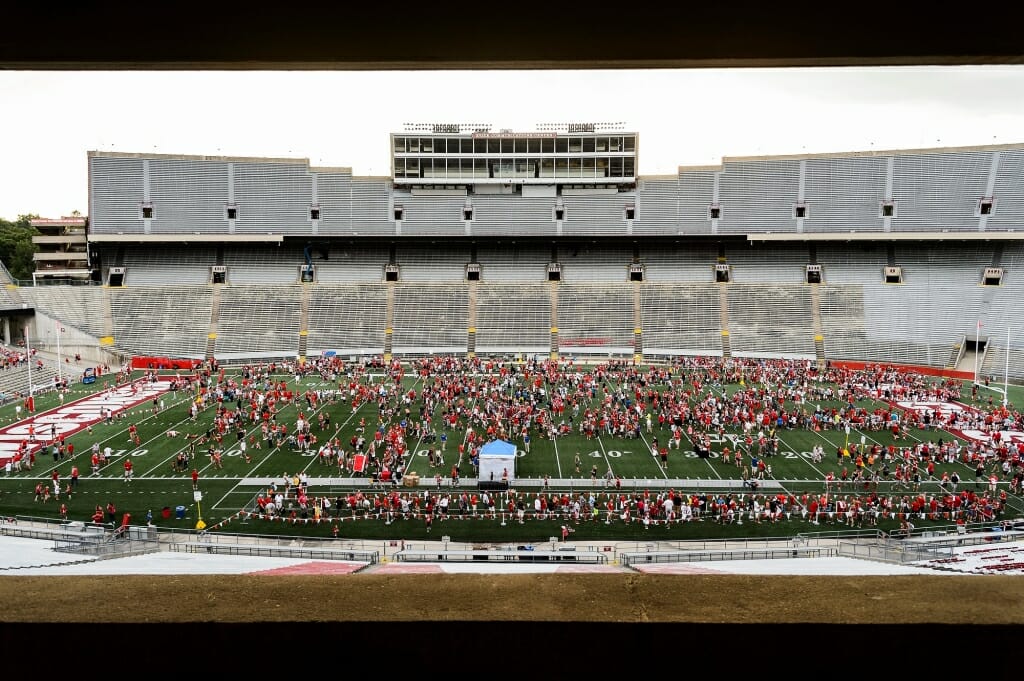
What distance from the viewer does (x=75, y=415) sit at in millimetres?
30750

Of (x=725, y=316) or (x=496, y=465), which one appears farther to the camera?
(x=725, y=316)

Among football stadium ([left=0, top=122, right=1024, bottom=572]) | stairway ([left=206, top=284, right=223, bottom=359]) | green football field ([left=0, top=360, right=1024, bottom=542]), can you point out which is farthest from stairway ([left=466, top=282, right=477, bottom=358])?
stairway ([left=206, top=284, right=223, bottom=359])

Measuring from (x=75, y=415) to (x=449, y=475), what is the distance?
18.7 m

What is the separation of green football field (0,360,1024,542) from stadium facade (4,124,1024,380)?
53.4 feet

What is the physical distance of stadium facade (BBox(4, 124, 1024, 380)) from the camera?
47.8 m

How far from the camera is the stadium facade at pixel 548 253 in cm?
4775

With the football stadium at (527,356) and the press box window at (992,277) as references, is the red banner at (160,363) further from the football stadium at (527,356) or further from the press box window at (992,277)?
the press box window at (992,277)

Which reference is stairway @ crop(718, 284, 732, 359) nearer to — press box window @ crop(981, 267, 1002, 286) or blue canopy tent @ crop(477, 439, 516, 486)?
press box window @ crop(981, 267, 1002, 286)

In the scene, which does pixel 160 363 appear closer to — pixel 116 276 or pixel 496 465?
pixel 116 276

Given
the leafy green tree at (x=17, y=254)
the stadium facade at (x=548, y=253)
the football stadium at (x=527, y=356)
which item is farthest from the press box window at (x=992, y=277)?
the leafy green tree at (x=17, y=254)

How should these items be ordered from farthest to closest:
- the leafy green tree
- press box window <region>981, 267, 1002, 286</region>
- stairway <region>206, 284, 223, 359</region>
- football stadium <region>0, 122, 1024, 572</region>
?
1. the leafy green tree
2. press box window <region>981, 267, 1002, 286</region>
3. stairway <region>206, 284, 223, 359</region>
4. football stadium <region>0, 122, 1024, 572</region>

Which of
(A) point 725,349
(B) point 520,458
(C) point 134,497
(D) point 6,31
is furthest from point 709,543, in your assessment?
(A) point 725,349

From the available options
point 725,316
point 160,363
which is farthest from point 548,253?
point 160,363

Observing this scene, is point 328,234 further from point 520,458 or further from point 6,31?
point 6,31
